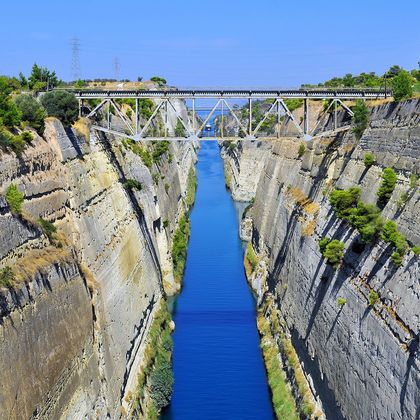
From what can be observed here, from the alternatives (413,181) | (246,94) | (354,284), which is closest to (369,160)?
(413,181)

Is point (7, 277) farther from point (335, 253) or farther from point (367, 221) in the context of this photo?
point (335, 253)

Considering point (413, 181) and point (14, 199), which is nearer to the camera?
point (14, 199)

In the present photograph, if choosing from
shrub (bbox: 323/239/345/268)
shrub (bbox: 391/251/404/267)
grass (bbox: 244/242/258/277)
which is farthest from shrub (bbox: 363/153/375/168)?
grass (bbox: 244/242/258/277)

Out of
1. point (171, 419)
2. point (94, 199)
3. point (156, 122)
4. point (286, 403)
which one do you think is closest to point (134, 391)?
point (171, 419)

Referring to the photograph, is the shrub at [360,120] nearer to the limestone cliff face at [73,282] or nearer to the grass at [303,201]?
the grass at [303,201]

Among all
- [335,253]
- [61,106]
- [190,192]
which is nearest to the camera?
[335,253]

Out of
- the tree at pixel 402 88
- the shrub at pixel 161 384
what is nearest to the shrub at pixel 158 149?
the shrub at pixel 161 384
